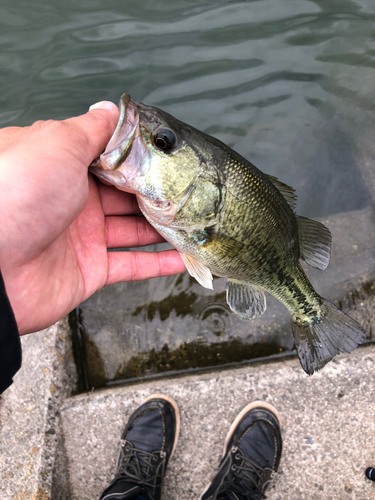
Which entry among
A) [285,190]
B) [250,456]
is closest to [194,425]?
[250,456]

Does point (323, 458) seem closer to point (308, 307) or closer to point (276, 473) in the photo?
point (276, 473)

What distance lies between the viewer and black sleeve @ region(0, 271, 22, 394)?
139 cm

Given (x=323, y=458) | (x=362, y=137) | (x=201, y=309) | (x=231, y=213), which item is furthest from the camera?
(x=362, y=137)

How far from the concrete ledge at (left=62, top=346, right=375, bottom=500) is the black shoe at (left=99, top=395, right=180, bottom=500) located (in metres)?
0.07

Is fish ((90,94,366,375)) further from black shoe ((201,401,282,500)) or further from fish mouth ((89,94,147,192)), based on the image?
black shoe ((201,401,282,500))

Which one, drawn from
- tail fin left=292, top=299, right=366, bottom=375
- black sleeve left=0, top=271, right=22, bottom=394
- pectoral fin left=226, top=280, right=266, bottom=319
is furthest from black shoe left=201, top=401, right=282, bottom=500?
black sleeve left=0, top=271, right=22, bottom=394

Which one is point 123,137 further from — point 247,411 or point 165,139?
point 247,411

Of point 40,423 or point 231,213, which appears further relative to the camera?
point 40,423

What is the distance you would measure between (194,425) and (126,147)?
2.27 m

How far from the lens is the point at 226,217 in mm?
1906

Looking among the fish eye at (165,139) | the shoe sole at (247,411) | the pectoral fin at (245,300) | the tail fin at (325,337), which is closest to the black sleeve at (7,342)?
the fish eye at (165,139)

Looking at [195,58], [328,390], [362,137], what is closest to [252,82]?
[195,58]

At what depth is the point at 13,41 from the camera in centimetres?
356

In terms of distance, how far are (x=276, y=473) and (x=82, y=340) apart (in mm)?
2061
